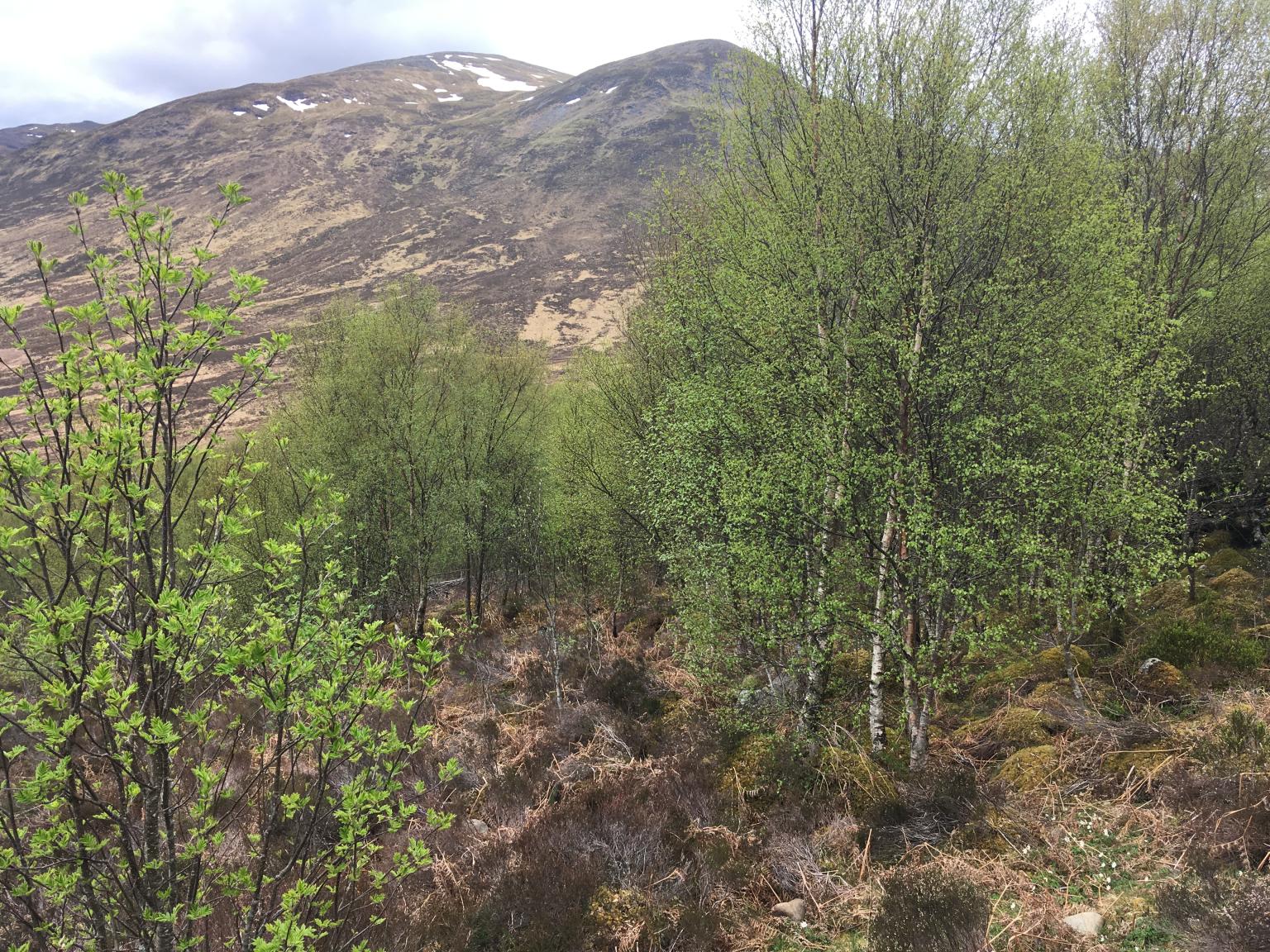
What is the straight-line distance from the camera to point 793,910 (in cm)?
638

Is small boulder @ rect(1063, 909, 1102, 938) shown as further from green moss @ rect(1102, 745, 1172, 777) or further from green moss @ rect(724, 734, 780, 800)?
green moss @ rect(724, 734, 780, 800)

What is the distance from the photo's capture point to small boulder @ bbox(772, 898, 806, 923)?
20.8 feet

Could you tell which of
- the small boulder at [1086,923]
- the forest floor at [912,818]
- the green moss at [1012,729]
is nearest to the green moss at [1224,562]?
the forest floor at [912,818]

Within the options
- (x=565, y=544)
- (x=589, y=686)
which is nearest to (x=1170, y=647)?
(x=589, y=686)

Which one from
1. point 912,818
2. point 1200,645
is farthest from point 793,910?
point 1200,645

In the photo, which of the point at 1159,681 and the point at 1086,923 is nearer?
the point at 1086,923

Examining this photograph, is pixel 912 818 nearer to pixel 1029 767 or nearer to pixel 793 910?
pixel 1029 767

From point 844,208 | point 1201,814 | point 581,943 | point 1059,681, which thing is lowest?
point 581,943

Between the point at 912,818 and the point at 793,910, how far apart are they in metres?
1.98

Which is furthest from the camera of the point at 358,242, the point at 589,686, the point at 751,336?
the point at 358,242

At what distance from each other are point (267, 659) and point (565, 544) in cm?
1546

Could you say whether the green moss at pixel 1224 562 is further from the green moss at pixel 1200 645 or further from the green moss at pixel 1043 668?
the green moss at pixel 1043 668

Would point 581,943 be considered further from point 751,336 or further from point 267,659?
point 751,336

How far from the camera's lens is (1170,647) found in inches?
373
